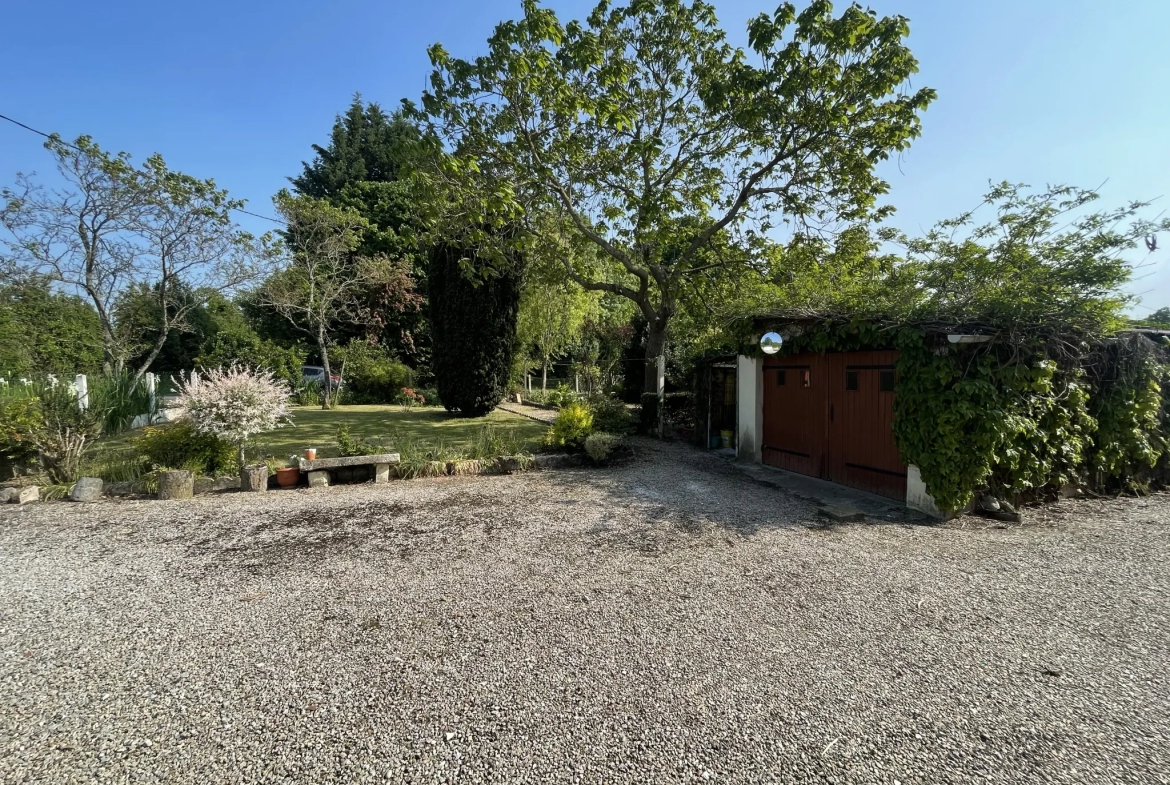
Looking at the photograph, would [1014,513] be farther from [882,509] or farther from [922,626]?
[922,626]

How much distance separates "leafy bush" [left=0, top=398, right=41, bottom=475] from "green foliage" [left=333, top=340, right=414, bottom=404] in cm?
1060

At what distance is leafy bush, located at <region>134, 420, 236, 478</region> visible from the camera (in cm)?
584

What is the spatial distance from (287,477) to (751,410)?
6.69 metres

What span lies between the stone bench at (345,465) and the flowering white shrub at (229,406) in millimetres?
731

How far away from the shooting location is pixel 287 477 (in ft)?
19.6

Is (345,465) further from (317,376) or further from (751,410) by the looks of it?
(317,376)

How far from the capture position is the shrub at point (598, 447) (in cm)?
745

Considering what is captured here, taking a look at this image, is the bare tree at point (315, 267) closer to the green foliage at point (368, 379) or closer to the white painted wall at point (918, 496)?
the green foliage at point (368, 379)

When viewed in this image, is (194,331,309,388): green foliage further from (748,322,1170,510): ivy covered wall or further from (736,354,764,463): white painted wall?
(748,322,1170,510): ivy covered wall

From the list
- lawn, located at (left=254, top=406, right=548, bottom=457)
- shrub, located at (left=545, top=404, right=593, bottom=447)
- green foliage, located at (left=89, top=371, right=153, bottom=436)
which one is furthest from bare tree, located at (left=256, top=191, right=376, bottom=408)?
shrub, located at (left=545, top=404, right=593, bottom=447)

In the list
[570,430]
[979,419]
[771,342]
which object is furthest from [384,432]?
[979,419]

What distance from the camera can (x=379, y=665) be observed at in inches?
96.5

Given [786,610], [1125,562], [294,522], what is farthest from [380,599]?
[1125,562]

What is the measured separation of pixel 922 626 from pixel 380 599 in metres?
3.34
